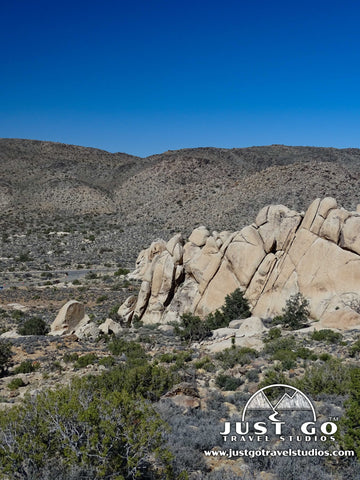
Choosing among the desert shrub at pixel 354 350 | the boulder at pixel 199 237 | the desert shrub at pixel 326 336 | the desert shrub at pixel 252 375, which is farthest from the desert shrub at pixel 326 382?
the boulder at pixel 199 237

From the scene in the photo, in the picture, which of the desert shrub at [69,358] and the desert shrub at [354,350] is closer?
the desert shrub at [354,350]

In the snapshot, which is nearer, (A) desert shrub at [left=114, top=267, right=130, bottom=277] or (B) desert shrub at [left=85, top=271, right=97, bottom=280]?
(B) desert shrub at [left=85, top=271, right=97, bottom=280]

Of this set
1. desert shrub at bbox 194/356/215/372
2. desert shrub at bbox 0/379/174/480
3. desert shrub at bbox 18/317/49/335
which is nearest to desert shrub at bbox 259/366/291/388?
desert shrub at bbox 194/356/215/372

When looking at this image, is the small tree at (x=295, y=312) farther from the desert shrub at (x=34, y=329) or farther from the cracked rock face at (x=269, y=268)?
the desert shrub at (x=34, y=329)

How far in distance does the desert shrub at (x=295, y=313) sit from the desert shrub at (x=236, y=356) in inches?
178

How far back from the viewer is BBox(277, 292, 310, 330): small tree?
20219 mm

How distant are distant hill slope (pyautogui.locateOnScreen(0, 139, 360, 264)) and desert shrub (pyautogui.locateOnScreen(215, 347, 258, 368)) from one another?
169 ft

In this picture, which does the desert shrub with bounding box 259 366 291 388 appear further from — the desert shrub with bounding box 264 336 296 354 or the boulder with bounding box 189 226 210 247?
the boulder with bounding box 189 226 210 247

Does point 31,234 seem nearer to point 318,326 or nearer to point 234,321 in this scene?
point 234,321

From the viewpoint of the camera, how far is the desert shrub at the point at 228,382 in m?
12.9

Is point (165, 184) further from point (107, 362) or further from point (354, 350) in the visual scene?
point (354, 350)

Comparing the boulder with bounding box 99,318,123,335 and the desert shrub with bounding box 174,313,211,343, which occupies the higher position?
the desert shrub with bounding box 174,313,211,343

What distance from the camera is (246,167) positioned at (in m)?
130

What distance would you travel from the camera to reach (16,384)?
14.3 metres
